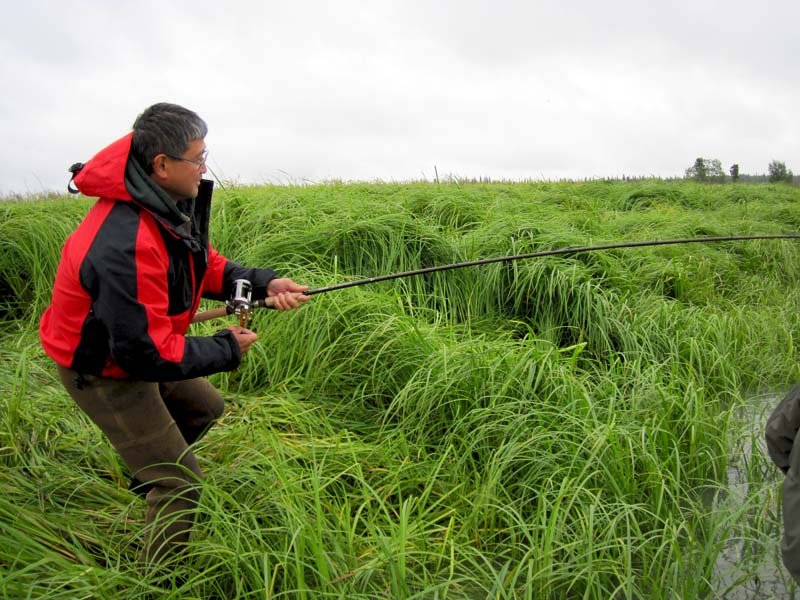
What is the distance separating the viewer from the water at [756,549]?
7.01 feet

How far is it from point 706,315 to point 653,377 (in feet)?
6.01

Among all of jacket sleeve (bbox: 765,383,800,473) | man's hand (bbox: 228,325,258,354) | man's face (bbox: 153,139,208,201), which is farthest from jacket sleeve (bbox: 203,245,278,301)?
jacket sleeve (bbox: 765,383,800,473)

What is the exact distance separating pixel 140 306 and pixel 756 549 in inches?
88.3

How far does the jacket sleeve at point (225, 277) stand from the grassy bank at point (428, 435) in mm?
588

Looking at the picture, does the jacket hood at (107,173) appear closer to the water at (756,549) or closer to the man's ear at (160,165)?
the man's ear at (160,165)

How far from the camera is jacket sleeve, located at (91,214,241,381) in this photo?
1638mm

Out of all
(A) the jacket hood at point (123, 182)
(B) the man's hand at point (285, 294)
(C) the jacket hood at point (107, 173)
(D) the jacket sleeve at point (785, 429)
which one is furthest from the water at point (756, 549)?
(C) the jacket hood at point (107, 173)

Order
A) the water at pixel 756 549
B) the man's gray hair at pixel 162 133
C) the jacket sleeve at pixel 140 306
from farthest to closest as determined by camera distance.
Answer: the water at pixel 756 549
the man's gray hair at pixel 162 133
the jacket sleeve at pixel 140 306

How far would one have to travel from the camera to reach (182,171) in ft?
6.06

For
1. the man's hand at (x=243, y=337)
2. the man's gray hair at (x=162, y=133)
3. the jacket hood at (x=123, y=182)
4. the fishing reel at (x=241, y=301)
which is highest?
the man's gray hair at (x=162, y=133)

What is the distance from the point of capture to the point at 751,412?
11.6ft

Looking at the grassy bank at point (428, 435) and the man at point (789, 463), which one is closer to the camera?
the man at point (789, 463)

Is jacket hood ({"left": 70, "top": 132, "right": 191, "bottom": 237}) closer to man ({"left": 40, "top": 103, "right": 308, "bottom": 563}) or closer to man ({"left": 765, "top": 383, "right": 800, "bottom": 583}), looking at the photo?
man ({"left": 40, "top": 103, "right": 308, "bottom": 563})

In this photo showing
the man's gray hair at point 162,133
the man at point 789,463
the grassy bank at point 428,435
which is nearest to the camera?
the man at point 789,463
